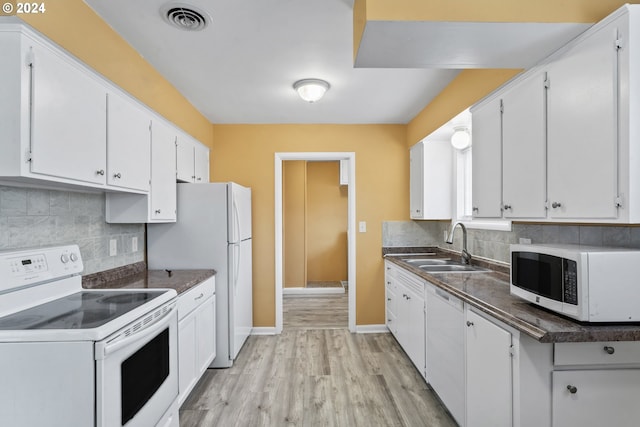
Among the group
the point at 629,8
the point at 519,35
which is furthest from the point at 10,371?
the point at 629,8

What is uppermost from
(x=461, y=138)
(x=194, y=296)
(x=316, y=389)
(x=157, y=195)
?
(x=461, y=138)

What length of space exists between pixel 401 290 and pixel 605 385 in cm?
186

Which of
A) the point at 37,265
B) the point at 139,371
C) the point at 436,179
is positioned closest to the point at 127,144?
the point at 37,265

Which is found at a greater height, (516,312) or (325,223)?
(325,223)

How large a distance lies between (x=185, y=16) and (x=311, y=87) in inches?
42.6

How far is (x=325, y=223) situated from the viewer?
611 centimetres

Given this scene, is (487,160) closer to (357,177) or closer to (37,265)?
(357,177)

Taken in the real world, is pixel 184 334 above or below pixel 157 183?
below

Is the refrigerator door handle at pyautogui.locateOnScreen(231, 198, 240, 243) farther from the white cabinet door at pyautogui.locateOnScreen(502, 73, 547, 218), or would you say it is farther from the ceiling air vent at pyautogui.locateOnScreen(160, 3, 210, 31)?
the white cabinet door at pyautogui.locateOnScreen(502, 73, 547, 218)

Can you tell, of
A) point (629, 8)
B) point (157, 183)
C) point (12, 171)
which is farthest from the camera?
point (157, 183)

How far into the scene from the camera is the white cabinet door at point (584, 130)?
124 centimetres

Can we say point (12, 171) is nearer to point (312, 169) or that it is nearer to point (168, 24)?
point (168, 24)

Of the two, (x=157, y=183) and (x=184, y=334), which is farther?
(x=157, y=183)

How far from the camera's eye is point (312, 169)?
20.0 ft
